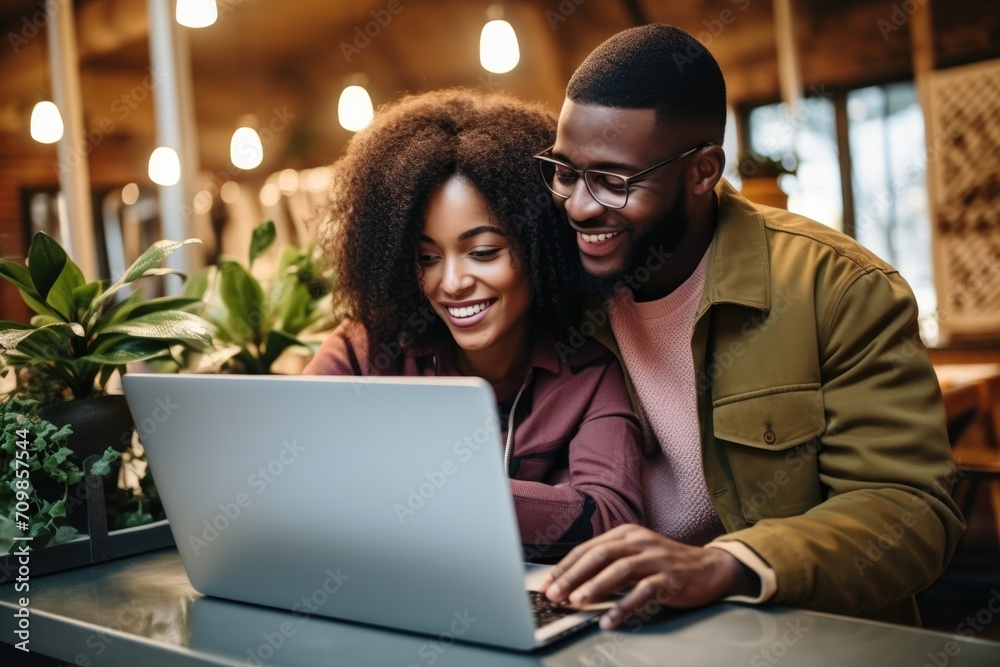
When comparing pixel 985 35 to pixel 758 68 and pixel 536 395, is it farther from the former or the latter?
pixel 536 395

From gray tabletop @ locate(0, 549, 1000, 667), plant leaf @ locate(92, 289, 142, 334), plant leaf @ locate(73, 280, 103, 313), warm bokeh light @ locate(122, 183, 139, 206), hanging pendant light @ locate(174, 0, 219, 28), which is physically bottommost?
gray tabletop @ locate(0, 549, 1000, 667)

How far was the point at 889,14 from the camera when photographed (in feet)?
18.8

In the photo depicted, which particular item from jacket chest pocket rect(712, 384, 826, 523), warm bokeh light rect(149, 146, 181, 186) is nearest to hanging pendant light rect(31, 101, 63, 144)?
warm bokeh light rect(149, 146, 181, 186)

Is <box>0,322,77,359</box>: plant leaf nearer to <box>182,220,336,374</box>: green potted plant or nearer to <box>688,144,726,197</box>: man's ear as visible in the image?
<box>182,220,336,374</box>: green potted plant

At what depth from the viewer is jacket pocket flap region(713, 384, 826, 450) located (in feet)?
4.29

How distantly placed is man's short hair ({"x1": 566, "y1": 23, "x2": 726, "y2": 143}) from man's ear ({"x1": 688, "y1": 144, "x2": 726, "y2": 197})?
4 cm

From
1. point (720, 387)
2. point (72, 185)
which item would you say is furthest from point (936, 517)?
point (72, 185)

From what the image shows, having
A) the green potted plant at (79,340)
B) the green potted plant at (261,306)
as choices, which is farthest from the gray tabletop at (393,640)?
the green potted plant at (261,306)

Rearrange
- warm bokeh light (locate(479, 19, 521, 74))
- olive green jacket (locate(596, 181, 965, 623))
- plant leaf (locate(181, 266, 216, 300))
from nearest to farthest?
olive green jacket (locate(596, 181, 965, 623)) < plant leaf (locate(181, 266, 216, 300)) < warm bokeh light (locate(479, 19, 521, 74))

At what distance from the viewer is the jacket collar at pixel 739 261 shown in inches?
53.4

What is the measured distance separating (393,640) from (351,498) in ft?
0.50

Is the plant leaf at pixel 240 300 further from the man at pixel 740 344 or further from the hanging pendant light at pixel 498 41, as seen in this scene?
the hanging pendant light at pixel 498 41

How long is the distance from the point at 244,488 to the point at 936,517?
859 mm

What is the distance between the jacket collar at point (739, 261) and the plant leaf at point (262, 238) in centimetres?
100
